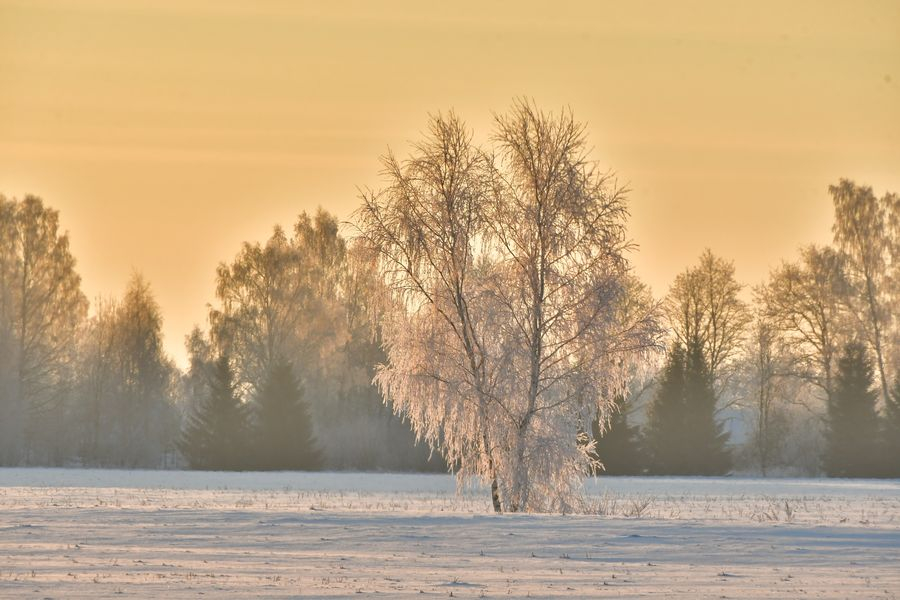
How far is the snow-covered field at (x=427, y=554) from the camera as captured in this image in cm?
1520

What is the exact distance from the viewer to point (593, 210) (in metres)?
29.2

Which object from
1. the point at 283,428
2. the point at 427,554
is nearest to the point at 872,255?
the point at 283,428

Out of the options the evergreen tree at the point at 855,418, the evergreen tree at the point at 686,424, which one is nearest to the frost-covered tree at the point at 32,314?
the evergreen tree at the point at 686,424

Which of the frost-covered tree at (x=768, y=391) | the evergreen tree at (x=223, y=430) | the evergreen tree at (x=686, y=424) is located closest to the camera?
the evergreen tree at (x=686, y=424)

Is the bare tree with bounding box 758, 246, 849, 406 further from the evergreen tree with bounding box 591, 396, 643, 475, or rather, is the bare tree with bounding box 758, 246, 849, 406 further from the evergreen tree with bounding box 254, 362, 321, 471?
the evergreen tree with bounding box 254, 362, 321, 471

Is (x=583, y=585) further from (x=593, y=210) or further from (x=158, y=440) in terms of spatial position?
(x=158, y=440)

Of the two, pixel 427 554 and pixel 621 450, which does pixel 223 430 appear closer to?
pixel 621 450

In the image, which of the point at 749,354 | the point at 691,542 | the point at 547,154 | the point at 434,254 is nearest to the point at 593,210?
the point at 547,154

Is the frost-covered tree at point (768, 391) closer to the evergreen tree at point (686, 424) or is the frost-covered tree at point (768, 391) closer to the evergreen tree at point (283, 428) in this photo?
the evergreen tree at point (686, 424)

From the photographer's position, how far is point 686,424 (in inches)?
2459

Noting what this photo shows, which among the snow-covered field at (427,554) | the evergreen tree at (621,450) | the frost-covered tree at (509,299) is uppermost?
the frost-covered tree at (509,299)

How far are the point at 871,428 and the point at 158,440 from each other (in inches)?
1487

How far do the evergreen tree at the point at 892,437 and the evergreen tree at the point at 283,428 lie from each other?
92.4 ft

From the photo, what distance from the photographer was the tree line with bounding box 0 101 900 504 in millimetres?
29266
